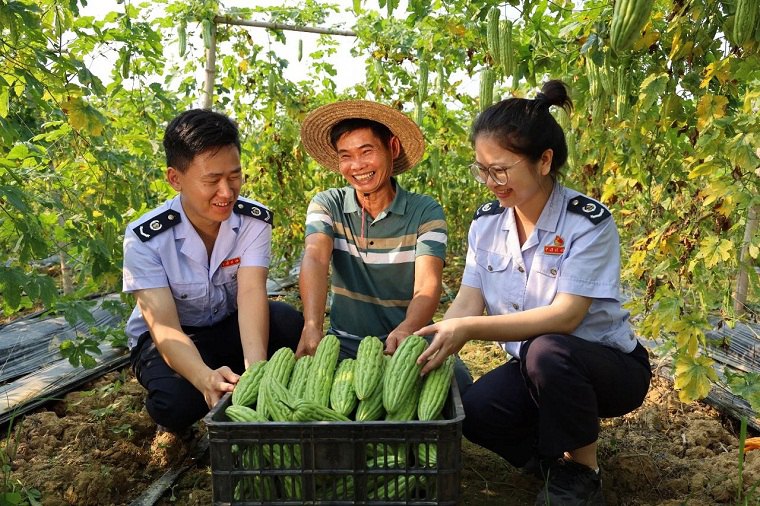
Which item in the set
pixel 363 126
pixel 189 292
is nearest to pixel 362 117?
pixel 363 126

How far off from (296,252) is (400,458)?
5.78m

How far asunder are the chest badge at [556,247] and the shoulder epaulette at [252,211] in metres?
1.39

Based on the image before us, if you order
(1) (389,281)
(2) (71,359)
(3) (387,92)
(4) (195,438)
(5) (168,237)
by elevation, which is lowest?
(4) (195,438)

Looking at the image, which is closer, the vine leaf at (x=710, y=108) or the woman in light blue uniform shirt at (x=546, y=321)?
the woman in light blue uniform shirt at (x=546, y=321)

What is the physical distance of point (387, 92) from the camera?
6.96 meters

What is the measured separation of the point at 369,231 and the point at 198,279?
868 millimetres

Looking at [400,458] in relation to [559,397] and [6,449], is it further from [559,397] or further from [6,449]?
[6,449]

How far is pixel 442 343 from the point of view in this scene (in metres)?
2.41

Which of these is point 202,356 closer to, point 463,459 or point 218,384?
point 218,384

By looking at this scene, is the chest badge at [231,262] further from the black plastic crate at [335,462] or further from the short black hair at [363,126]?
the black plastic crate at [335,462]

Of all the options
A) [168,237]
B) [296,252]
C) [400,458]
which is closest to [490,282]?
[400,458]

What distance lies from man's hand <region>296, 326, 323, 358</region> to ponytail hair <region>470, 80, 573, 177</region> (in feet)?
3.61

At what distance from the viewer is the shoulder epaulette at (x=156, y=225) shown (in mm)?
3131

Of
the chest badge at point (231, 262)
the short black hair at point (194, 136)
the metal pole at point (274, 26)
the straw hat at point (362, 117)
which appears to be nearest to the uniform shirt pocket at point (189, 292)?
the chest badge at point (231, 262)
